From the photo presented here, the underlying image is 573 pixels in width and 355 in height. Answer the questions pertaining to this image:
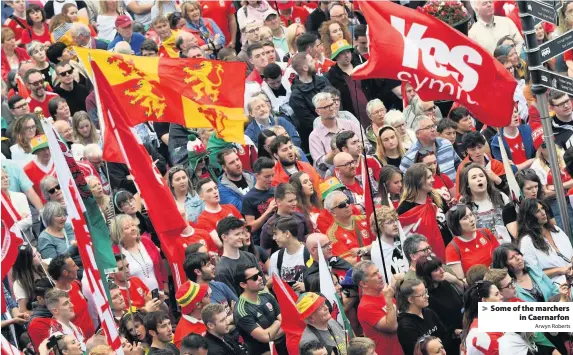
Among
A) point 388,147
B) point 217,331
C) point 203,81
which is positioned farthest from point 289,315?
point 388,147

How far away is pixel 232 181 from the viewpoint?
18.8 meters

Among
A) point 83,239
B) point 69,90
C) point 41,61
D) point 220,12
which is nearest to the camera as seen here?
point 83,239

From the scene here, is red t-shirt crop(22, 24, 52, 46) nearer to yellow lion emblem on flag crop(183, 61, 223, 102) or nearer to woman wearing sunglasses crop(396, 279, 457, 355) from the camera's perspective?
yellow lion emblem on flag crop(183, 61, 223, 102)

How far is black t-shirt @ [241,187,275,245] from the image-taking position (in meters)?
18.2

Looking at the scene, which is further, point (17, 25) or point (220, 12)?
point (220, 12)

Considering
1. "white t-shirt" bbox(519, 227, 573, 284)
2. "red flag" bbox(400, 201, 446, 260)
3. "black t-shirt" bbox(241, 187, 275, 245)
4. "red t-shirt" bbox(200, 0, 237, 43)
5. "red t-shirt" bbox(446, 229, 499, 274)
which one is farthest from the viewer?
"red t-shirt" bbox(200, 0, 237, 43)

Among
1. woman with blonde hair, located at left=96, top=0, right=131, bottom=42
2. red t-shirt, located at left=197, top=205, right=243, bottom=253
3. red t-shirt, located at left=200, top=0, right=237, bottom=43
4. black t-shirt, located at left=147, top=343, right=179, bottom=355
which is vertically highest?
black t-shirt, located at left=147, top=343, right=179, bottom=355

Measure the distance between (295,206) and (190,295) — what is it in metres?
1.98

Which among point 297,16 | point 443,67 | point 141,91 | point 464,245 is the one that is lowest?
point 297,16

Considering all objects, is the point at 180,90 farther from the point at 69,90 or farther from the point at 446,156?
the point at 69,90

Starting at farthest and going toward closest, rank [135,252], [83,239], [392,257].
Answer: [135,252] < [392,257] < [83,239]

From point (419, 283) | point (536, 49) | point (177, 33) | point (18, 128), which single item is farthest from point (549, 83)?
point (177, 33)

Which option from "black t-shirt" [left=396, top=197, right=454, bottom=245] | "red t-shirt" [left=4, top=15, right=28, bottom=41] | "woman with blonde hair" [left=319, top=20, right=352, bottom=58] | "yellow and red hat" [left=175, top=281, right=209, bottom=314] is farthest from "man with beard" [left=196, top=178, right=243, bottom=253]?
"red t-shirt" [left=4, top=15, right=28, bottom=41]

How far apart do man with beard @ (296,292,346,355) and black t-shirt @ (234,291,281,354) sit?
0.50m
